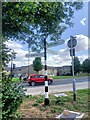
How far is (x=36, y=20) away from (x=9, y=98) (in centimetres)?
113

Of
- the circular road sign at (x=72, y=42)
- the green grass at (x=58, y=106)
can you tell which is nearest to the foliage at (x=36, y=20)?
the circular road sign at (x=72, y=42)

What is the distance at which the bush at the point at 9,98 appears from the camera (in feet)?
9.28

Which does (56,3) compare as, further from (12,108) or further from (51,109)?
(51,109)

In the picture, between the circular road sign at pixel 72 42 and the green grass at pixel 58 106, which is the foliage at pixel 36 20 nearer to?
the circular road sign at pixel 72 42

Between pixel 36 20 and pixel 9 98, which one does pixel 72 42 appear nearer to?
pixel 36 20

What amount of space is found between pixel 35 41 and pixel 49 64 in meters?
0.78

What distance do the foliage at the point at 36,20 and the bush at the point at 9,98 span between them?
2.51 feet

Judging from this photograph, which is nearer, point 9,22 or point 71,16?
point 9,22

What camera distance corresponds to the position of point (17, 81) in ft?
11.1

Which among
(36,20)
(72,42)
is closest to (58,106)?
(72,42)

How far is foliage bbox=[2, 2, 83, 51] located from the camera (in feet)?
9.78

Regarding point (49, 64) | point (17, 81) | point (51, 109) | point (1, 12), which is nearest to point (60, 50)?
point (49, 64)

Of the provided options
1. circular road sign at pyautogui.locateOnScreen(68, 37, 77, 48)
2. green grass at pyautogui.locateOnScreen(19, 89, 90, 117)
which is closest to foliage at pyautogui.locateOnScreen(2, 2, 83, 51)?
circular road sign at pyautogui.locateOnScreen(68, 37, 77, 48)

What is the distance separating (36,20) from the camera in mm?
3410
